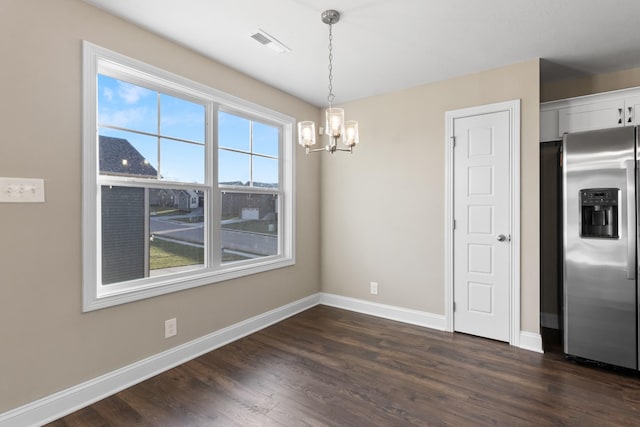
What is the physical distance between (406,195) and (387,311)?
55.7 inches

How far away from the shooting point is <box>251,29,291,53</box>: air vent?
95.3 inches

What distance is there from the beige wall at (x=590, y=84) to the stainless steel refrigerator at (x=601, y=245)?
996 mm

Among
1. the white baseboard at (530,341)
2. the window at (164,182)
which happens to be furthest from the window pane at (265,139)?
the white baseboard at (530,341)

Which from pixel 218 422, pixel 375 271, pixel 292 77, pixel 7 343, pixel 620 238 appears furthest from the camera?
pixel 375 271

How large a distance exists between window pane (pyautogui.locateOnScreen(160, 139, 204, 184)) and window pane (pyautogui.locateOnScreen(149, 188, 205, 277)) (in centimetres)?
13

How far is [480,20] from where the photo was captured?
2.25m

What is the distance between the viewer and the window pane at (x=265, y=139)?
138 inches

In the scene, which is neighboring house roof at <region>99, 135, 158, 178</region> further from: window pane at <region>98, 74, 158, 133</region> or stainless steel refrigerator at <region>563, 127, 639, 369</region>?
stainless steel refrigerator at <region>563, 127, 639, 369</region>

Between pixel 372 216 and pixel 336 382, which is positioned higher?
pixel 372 216

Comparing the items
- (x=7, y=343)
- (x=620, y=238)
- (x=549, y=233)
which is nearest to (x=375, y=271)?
(x=549, y=233)

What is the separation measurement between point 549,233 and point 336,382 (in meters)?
2.90

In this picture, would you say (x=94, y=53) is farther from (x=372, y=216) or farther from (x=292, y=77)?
(x=372, y=216)

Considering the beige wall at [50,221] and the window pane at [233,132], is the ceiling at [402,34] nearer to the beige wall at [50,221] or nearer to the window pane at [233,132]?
the beige wall at [50,221]

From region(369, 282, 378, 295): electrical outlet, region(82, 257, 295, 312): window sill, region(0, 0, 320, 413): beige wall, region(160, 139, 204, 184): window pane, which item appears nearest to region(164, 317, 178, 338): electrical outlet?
region(0, 0, 320, 413): beige wall
